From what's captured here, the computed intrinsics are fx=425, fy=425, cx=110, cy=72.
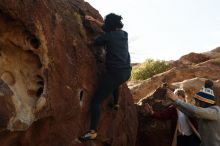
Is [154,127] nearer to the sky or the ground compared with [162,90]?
nearer to the ground

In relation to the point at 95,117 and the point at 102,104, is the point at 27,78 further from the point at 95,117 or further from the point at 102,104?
the point at 102,104

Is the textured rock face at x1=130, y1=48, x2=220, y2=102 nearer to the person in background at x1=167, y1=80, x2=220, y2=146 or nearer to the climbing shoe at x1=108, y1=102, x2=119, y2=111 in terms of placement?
the climbing shoe at x1=108, y1=102, x2=119, y2=111

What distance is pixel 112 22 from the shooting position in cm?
820

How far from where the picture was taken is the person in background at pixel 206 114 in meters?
7.06

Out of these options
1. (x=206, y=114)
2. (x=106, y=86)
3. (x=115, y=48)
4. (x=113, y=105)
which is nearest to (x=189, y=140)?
(x=206, y=114)

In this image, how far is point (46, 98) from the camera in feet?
23.0

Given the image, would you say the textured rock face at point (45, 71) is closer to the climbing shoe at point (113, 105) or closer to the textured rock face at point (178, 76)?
the climbing shoe at point (113, 105)

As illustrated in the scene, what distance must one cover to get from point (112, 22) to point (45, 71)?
6.25ft

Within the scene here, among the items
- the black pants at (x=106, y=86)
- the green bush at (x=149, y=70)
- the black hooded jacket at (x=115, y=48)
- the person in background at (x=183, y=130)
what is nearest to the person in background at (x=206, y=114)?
the person in background at (x=183, y=130)

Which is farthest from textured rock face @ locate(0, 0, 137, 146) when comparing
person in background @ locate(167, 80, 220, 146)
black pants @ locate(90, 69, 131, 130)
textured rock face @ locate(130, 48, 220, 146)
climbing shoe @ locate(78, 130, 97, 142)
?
textured rock face @ locate(130, 48, 220, 146)

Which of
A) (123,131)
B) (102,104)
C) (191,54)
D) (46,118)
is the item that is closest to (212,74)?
(191,54)

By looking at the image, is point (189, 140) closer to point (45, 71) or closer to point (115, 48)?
point (115, 48)

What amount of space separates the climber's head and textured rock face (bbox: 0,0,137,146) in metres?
0.57

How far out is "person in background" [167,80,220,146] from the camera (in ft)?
23.2
